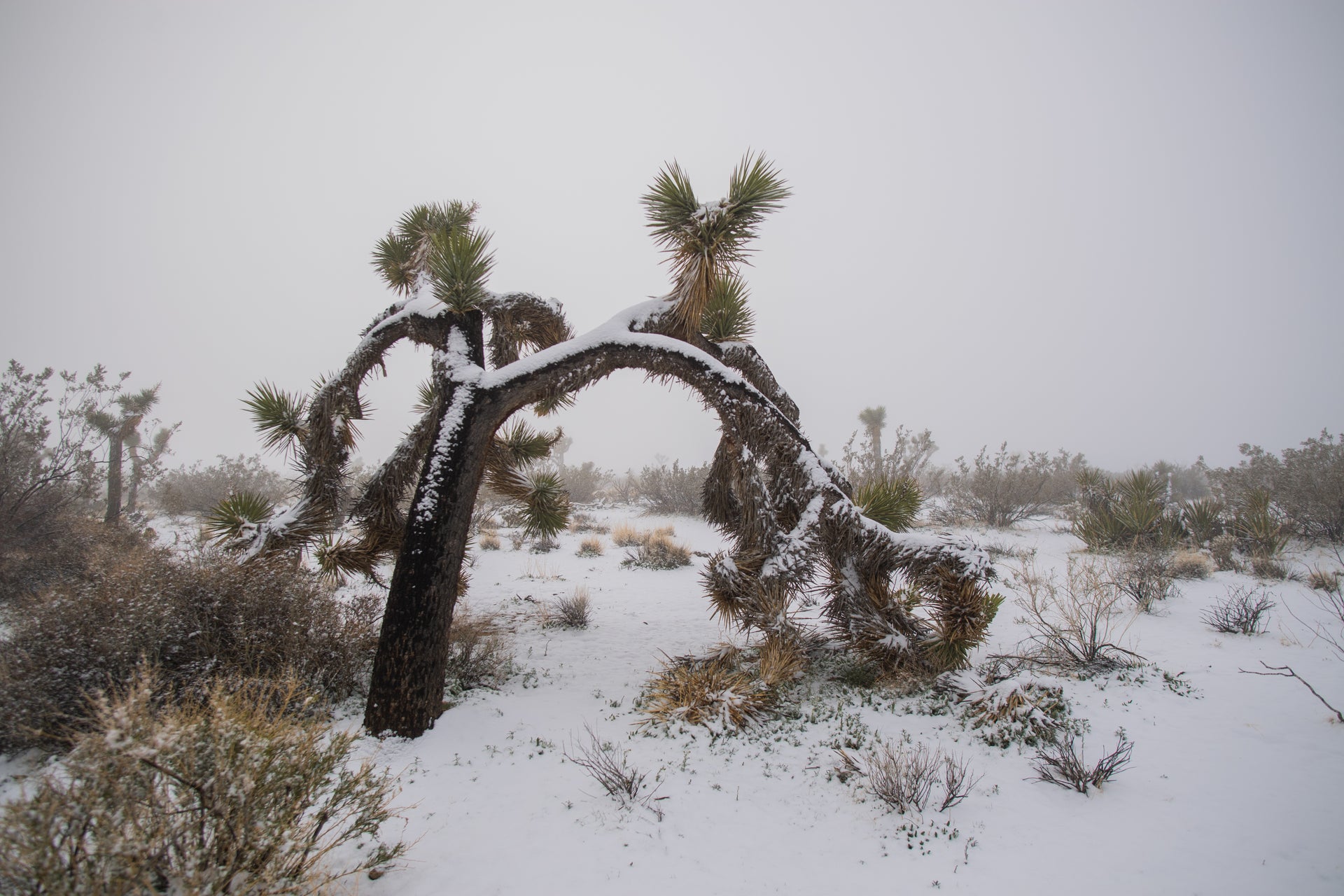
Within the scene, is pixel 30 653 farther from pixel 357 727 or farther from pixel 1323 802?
pixel 1323 802

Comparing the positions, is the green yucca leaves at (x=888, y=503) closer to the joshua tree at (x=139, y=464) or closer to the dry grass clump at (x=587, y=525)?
the dry grass clump at (x=587, y=525)

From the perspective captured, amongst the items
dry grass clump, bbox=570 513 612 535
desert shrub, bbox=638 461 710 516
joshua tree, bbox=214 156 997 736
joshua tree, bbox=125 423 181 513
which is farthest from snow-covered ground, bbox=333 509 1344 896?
joshua tree, bbox=125 423 181 513

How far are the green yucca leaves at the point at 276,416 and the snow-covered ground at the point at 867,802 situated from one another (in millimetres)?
3187

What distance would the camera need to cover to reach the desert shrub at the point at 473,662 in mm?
4418

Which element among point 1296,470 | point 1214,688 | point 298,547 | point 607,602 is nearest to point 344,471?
point 298,547

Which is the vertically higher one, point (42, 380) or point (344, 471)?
point (42, 380)

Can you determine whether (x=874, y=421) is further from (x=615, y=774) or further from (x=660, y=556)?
(x=615, y=774)

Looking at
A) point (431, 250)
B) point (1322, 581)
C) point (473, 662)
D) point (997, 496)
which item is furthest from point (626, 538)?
point (1322, 581)

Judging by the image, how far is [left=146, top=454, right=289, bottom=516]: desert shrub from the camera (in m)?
15.6

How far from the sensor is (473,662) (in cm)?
458

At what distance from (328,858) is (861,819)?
2722 millimetres

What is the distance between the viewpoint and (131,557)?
403 centimetres

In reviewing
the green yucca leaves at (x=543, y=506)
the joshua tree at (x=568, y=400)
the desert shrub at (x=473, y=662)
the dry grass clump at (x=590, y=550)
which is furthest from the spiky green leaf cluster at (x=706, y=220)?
the dry grass clump at (x=590, y=550)

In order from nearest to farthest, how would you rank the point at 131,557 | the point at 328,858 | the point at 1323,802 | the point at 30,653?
the point at 328,858
the point at 1323,802
the point at 30,653
the point at 131,557
